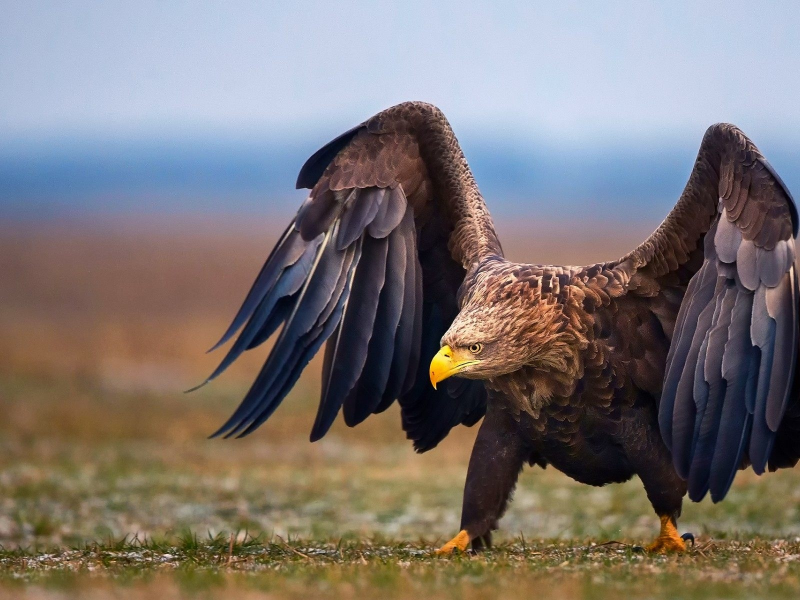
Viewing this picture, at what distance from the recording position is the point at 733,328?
749 cm

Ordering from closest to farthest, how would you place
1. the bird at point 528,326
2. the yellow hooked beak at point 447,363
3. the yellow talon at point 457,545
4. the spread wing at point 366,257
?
1. the bird at point 528,326
2. the yellow hooked beak at point 447,363
3. the yellow talon at point 457,545
4. the spread wing at point 366,257

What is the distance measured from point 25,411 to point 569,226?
424ft

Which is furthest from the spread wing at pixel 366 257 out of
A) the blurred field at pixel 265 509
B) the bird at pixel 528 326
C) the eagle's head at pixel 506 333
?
the blurred field at pixel 265 509

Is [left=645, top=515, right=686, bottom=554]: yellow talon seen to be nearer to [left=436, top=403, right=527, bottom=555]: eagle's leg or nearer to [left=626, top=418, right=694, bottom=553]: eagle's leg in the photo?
[left=626, top=418, right=694, bottom=553]: eagle's leg

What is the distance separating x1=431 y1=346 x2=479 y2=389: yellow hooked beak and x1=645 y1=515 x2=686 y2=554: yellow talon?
181 centimetres

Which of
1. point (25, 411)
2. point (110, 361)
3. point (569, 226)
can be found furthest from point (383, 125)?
point (569, 226)

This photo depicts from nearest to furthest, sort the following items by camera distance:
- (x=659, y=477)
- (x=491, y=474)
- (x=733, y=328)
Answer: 1. (x=733, y=328)
2. (x=659, y=477)
3. (x=491, y=474)

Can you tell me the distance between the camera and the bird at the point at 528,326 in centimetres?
745

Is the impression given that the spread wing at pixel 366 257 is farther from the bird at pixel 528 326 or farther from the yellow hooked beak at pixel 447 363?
the yellow hooked beak at pixel 447 363

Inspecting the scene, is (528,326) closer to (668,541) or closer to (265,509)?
(668,541)

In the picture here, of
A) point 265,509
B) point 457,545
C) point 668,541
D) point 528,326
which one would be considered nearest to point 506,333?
point 528,326

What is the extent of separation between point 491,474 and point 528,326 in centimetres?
119

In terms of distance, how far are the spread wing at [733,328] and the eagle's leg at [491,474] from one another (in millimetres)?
1220

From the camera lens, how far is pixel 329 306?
28.6 feet
